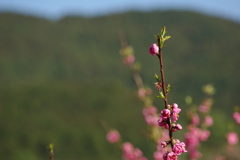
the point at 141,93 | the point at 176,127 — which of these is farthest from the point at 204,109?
the point at 176,127

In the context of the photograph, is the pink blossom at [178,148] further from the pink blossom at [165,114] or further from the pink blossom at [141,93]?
the pink blossom at [141,93]

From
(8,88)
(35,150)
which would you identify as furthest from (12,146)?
(8,88)

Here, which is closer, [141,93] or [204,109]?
[141,93]

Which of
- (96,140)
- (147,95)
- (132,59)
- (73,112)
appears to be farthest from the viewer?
(73,112)

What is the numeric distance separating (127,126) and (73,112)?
35.4 meters

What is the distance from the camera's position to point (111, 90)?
561ft

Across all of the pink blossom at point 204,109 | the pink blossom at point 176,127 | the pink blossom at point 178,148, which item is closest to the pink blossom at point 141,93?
the pink blossom at point 204,109

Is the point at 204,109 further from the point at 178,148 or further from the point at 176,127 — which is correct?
the point at 178,148

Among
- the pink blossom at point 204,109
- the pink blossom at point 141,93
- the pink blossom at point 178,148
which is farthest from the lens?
the pink blossom at point 204,109

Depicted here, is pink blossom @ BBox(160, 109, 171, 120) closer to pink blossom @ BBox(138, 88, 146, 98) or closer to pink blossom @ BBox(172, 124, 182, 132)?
pink blossom @ BBox(172, 124, 182, 132)

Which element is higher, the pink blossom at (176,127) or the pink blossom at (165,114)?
the pink blossom at (165,114)

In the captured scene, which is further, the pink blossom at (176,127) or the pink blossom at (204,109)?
the pink blossom at (204,109)

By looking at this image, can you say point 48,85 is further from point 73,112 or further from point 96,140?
point 96,140

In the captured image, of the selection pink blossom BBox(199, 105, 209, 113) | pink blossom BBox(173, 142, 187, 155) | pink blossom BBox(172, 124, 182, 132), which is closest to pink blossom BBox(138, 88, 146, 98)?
pink blossom BBox(199, 105, 209, 113)
